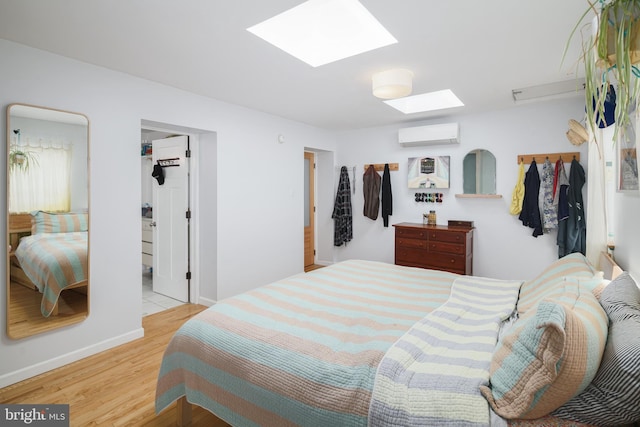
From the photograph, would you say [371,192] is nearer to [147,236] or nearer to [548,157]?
[548,157]

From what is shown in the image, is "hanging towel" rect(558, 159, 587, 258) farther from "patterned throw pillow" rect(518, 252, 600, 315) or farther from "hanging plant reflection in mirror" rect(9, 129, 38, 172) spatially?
"hanging plant reflection in mirror" rect(9, 129, 38, 172)

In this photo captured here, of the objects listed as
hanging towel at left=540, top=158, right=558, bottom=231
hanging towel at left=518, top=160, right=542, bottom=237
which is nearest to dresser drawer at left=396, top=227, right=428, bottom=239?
hanging towel at left=518, top=160, right=542, bottom=237

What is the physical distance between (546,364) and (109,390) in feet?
8.48

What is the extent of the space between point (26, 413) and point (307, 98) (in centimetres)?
344

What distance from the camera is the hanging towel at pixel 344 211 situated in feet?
18.3

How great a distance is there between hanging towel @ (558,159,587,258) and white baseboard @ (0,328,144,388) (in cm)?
470

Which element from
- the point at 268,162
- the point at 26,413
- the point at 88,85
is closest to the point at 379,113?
the point at 268,162

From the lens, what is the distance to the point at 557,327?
99cm

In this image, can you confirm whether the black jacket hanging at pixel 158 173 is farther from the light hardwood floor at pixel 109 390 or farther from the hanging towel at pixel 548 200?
the hanging towel at pixel 548 200

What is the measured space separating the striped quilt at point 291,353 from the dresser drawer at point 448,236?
2.03 m

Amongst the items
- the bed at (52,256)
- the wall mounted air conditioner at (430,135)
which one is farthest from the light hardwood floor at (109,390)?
the wall mounted air conditioner at (430,135)

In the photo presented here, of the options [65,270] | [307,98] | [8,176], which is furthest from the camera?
[307,98]

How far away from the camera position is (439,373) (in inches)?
47.7

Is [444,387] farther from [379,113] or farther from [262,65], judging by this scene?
[379,113]
